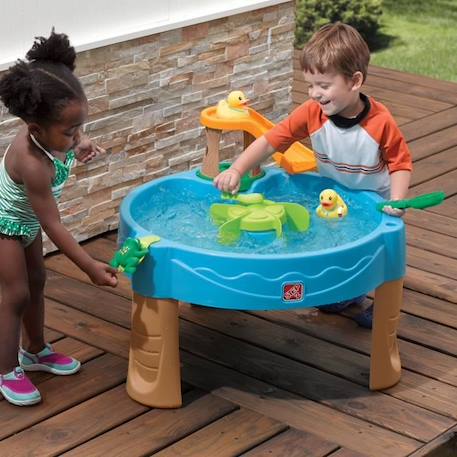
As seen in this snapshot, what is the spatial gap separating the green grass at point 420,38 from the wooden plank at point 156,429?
3.95 metres

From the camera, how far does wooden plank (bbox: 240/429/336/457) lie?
10.2 feet

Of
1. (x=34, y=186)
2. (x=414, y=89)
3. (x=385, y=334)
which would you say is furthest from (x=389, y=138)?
(x=414, y=89)

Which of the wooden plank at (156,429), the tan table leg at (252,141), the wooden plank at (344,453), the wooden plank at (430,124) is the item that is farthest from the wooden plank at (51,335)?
the wooden plank at (430,124)

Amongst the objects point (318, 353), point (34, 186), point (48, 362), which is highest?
point (34, 186)

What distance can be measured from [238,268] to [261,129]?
0.81 meters

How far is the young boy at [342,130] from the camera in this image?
3.41 meters

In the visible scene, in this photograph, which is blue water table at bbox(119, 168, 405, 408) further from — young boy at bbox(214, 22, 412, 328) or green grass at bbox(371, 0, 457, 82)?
green grass at bbox(371, 0, 457, 82)

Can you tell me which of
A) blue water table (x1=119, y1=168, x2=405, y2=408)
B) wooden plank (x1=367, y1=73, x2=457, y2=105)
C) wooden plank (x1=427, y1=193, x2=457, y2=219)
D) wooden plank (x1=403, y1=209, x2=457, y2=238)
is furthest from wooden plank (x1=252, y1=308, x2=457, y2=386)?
wooden plank (x1=367, y1=73, x2=457, y2=105)

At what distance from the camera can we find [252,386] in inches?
136

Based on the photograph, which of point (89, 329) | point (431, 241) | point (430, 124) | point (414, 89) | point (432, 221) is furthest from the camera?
point (414, 89)

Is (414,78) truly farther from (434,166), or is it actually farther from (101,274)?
(101,274)

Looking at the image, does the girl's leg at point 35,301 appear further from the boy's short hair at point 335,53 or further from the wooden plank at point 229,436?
the boy's short hair at point 335,53

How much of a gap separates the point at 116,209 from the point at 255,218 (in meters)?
1.24

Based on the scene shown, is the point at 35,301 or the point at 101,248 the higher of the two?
the point at 35,301
